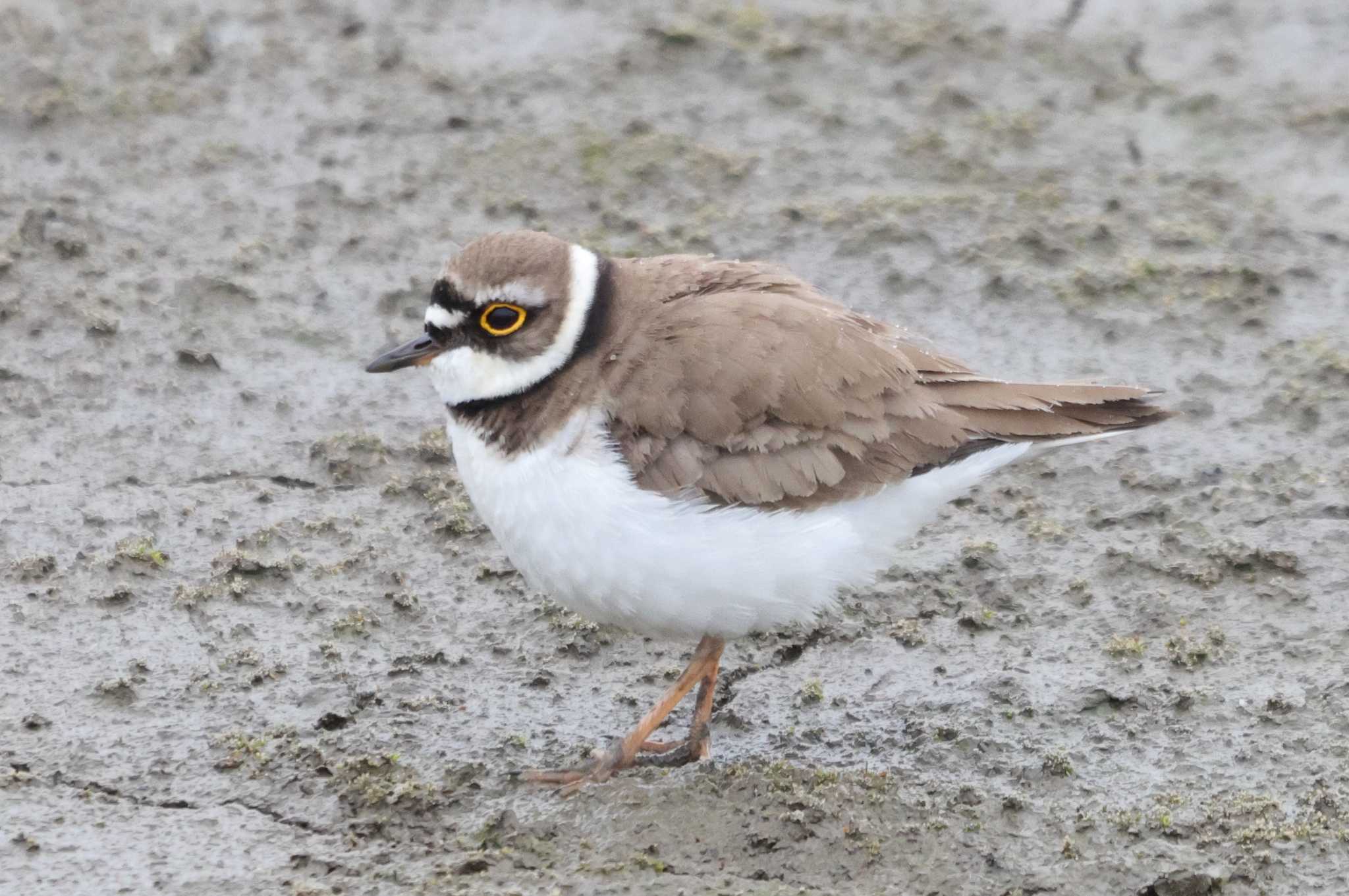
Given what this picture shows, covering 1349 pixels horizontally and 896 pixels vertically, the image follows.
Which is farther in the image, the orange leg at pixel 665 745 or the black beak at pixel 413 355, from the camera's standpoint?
the black beak at pixel 413 355

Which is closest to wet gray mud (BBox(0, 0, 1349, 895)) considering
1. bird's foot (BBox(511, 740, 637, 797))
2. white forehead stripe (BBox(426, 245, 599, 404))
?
bird's foot (BBox(511, 740, 637, 797))

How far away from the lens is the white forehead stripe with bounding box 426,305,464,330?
542 centimetres

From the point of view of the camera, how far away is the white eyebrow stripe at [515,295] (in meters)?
5.35

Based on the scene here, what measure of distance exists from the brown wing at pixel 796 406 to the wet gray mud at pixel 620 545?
418 millimetres

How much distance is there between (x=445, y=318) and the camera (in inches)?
214

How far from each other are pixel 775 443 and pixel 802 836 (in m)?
1.15

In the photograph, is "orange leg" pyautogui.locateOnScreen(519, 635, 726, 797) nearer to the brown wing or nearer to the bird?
the bird

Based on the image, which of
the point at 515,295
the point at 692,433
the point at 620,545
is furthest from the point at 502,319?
the point at 620,545

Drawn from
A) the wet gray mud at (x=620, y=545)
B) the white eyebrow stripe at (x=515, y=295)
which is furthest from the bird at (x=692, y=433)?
the wet gray mud at (x=620, y=545)

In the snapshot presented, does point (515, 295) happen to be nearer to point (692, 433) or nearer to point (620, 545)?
point (692, 433)

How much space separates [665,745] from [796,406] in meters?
1.24

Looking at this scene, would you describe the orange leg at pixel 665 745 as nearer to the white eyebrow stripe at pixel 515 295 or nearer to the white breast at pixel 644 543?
the white breast at pixel 644 543

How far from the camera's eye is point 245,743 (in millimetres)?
5410

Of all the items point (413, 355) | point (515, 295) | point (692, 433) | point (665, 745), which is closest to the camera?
point (692, 433)
